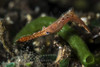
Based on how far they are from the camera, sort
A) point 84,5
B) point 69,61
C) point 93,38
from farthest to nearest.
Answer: point 84,5 < point 93,38 < point 69,61

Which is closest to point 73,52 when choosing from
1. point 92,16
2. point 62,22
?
point 62,22

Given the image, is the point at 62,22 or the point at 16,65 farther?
the point at 62,22

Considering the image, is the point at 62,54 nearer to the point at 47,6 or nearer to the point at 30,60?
the point at 30,60

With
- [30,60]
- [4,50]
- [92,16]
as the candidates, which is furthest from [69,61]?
[92,16]

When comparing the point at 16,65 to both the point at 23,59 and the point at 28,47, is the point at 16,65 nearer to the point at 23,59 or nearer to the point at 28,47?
the point at 23,59

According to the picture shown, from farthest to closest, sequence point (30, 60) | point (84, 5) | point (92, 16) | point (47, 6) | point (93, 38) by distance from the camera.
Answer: point (84, 5) < point (47, 6) < point (92, 16) < point (93, 38) < point (30, 60)

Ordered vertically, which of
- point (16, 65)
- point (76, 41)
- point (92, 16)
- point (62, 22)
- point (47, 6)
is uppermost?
point (47, 6)

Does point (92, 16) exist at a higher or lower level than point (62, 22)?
higher

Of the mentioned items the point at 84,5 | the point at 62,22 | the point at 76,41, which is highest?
the point at 84,5

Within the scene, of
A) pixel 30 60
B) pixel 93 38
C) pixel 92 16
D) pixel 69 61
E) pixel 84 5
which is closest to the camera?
pixel 30 60
